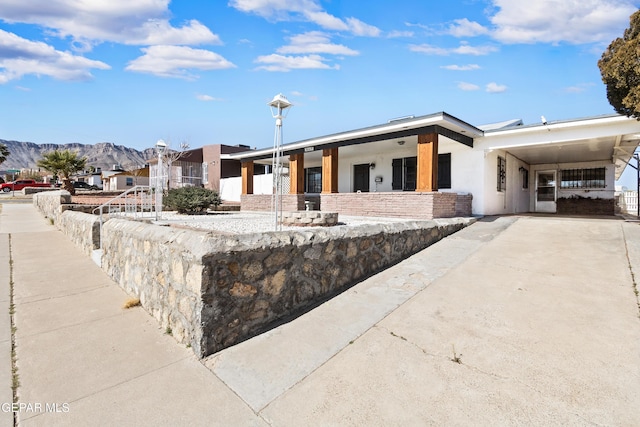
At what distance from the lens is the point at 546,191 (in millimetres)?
15703

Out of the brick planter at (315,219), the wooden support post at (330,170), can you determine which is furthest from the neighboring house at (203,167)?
the brick planter at (315,219)

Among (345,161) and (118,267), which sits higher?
(345,161)

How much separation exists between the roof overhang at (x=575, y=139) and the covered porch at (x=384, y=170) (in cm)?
98

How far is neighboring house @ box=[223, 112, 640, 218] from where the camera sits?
31.4 ft

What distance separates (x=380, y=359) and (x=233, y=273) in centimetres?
156

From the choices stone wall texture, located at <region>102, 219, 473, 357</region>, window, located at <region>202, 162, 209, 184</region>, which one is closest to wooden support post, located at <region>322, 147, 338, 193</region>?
stone wall texture, located at <region>102, 219, 473, 357</region>

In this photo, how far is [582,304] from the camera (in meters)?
3.50

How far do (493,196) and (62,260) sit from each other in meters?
12.6

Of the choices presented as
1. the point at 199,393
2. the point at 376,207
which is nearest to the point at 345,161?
the point at 376,207

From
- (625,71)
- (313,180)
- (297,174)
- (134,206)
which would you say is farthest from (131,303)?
(313,180)

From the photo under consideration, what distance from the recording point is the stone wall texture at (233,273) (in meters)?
2.99

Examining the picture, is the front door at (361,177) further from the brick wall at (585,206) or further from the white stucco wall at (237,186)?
the brick wall at (585,206)

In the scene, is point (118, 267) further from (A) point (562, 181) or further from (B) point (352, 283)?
(A) point (562, 181)

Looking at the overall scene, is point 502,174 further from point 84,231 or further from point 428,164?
point 84,231
